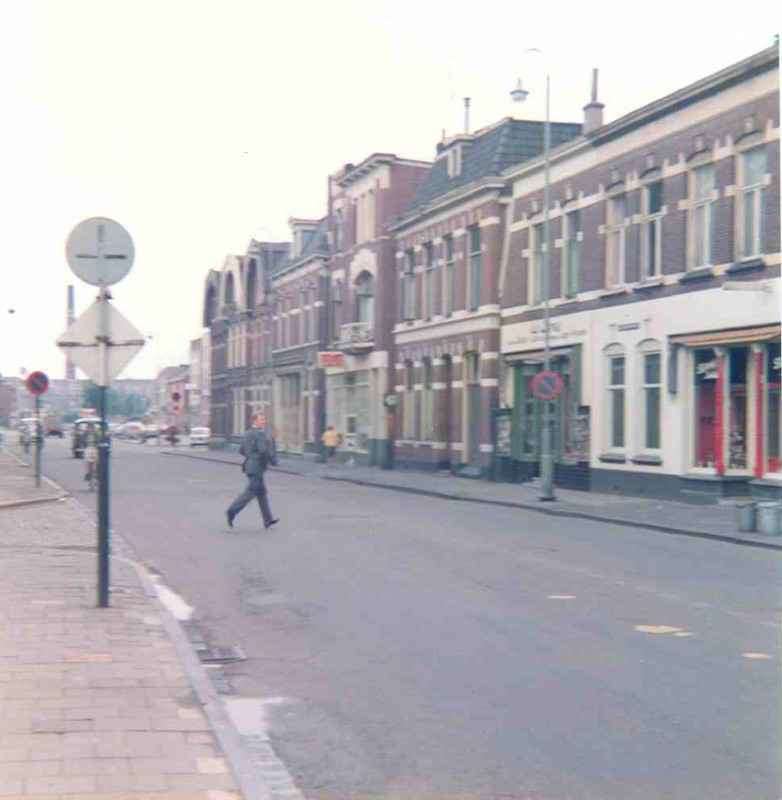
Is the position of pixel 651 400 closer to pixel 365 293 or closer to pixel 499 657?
pixel 499 657

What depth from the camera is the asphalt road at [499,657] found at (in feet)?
20.1

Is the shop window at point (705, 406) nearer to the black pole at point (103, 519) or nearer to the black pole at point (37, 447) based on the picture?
the black pole at point (37, 447)

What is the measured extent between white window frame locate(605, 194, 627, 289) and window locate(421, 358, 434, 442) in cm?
1297

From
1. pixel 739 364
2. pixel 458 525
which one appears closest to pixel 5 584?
pixel 458 525

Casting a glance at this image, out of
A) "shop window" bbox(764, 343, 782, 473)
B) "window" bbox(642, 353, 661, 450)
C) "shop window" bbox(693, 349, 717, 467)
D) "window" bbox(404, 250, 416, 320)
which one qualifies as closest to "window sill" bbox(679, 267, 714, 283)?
"shop window" bbox(693, 349, 717, 467)

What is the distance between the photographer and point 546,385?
26.5 meters

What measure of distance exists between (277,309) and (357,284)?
15.3 metres

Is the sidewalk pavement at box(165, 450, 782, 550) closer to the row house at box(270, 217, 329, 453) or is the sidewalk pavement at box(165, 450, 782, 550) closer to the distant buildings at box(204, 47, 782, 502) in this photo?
the distant buildings at box(204, 47, 782, 502)

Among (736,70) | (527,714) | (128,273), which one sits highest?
(736,70)

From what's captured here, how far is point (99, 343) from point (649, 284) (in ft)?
60.0

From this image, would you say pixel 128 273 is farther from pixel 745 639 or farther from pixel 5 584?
pixel 745 639

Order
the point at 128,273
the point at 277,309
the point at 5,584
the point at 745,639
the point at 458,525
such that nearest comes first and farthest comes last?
the point at 745,639 → the point at 128,273 → the point at 5,584 → the point at 458,525 → the point at 277,309

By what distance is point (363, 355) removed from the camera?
47812 millimetres

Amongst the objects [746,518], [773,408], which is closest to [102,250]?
[746,518]
